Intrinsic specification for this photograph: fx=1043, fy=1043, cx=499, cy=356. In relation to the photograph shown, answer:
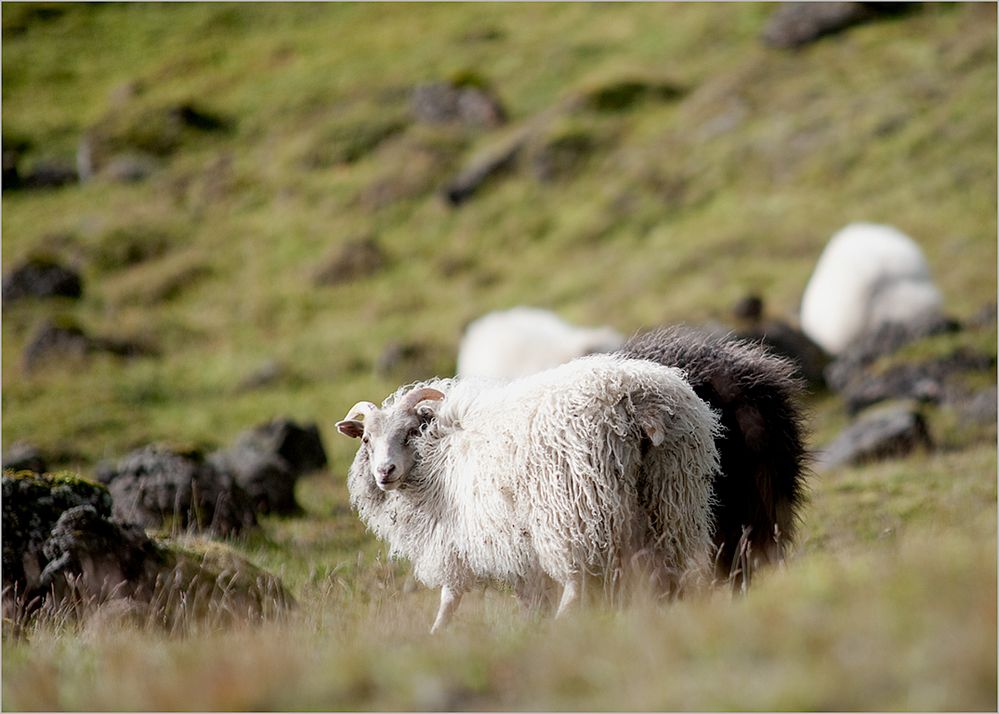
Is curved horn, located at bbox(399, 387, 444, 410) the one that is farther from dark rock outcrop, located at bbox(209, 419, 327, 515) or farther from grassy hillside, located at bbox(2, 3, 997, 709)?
dark rock outcrop, located at bbox(209, 419, 327, 515)

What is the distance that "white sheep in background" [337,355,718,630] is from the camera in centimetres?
754

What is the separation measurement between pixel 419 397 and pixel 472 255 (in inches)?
1166

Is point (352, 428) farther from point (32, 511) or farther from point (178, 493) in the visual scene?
point (178, 493)

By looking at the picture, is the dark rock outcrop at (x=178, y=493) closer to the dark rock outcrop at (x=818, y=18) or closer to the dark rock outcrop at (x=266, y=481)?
the dark rock outcrop at (x=266, y=481)

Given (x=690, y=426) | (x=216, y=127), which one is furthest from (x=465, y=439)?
(x=216, y=127)

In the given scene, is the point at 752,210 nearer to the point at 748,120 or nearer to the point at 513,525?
the point at 748,120

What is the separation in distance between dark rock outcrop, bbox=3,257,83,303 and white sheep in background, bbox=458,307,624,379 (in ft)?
59.8

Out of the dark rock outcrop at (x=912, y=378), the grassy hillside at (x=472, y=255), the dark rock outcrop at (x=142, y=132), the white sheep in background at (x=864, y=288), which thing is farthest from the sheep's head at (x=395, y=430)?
the dark rock outcrop at (x=142, y=132)

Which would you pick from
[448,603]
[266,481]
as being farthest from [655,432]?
[266,481]

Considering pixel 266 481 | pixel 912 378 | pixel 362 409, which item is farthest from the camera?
pixel 912 378

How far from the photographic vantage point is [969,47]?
3969 centimetres

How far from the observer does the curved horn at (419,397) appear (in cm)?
907

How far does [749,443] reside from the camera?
844cm

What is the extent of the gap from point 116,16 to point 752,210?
2003 inches
